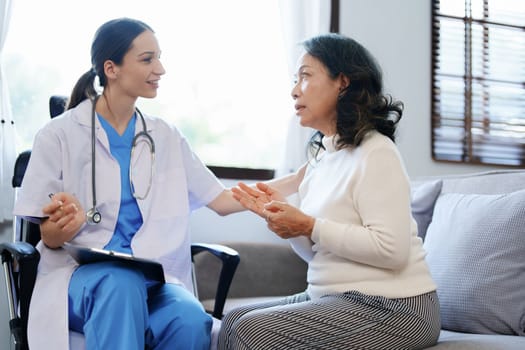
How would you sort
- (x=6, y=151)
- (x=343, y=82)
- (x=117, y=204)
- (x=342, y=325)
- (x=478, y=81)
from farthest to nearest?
(x=478, y=81) → (x=6, y=151) → (x=117, y=204) → (x=343, y=82) → (x=342, y=325)

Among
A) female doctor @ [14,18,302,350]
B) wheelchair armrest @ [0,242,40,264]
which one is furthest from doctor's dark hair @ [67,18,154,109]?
wheelchair armrest @ [0,242,40,264]

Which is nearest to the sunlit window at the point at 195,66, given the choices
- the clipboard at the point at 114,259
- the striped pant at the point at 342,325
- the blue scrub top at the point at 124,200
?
the blue scrub top at the point at 124,200

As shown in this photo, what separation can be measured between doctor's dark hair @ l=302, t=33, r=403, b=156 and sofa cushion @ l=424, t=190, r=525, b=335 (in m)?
0.43

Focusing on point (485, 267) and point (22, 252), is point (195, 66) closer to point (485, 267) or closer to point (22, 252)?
point (22, 252)

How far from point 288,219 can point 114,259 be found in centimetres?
47

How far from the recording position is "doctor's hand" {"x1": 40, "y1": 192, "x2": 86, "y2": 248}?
1638 millimetres

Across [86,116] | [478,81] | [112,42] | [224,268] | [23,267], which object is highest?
[112,42]

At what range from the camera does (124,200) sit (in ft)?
6.07

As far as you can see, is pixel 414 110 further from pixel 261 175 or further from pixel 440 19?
pixel 261 175

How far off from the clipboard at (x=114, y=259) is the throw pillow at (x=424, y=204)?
0.98 m

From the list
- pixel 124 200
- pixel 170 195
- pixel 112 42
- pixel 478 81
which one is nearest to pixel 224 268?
pixel 170 195

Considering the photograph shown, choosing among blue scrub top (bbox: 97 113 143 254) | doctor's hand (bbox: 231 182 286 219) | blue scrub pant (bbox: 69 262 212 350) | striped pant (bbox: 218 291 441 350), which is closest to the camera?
striped pant (bbox: 218 291 441 350)

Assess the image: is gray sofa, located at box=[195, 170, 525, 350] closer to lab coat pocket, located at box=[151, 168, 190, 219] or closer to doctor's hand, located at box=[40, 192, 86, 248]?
lab coat pocket, located at box=[151, 168, 190, 219]

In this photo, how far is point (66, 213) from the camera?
1.64m
